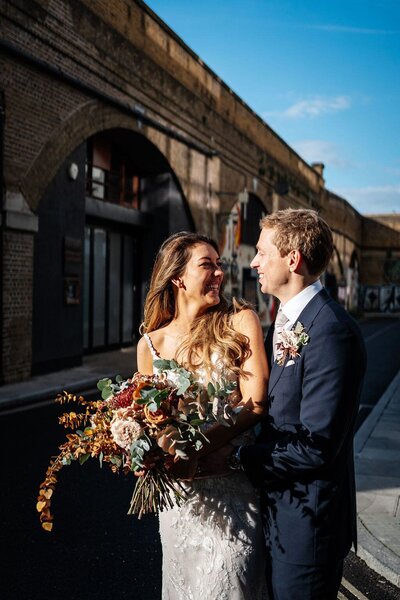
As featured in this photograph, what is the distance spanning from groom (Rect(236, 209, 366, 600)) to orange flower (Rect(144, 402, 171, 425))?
0.36 metres

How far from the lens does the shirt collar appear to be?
204 centimetres

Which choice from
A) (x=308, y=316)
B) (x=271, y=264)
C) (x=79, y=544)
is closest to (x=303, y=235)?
(x=271, y=264)

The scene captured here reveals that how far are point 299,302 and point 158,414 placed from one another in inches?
25.5

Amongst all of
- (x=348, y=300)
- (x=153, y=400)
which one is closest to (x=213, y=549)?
(x=153, y=400)

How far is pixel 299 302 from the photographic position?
205 centimetres

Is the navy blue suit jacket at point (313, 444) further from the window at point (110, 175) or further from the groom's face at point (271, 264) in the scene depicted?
the window at point (110, 175)

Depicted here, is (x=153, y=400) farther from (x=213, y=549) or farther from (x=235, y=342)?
(x=213, y=549)

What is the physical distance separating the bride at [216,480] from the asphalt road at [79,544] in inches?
54.0

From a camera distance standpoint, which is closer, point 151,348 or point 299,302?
point 299,302

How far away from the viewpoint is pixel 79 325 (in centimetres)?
1316

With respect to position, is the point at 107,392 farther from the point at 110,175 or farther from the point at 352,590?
the point at 110,175

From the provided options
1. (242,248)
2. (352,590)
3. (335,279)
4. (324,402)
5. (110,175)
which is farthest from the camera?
(335,279)

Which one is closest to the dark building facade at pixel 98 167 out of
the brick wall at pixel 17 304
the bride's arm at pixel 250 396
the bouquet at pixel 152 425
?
the brick wall at pixel 17 304

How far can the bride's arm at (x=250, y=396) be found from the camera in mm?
2049
